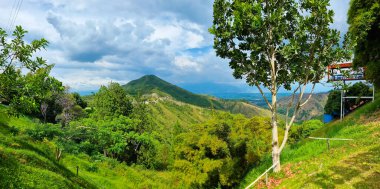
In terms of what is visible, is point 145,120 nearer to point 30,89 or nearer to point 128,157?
point 128,157

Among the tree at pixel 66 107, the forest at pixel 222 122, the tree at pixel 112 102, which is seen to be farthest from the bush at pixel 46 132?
the tree at pixel 112 102

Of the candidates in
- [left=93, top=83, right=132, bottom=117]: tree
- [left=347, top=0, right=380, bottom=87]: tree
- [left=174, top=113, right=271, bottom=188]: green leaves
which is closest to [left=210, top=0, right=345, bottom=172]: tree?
[left=347, top=0, right=380, bottom=87]: tree

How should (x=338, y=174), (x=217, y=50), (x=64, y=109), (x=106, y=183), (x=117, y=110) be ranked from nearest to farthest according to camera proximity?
(x=338, y=174) → (x=217, y=50) → (x=106, y=183) → (x=64, y=109) → (x=117, y=110)

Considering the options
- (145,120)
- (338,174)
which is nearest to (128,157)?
(145,120)

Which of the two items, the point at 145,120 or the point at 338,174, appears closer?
the point at 338,174

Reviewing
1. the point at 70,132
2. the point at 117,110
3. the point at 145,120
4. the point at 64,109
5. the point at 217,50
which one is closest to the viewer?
the point at 217,50

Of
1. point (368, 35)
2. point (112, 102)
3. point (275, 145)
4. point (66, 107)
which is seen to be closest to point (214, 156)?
point (275, 145)

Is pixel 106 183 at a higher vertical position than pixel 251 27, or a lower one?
lower

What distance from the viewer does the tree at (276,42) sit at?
772 inches

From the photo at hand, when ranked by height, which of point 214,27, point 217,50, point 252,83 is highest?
point 214,27

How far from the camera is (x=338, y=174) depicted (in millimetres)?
15766

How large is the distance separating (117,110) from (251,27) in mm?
57481

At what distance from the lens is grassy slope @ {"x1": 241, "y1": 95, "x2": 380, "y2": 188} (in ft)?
48.8

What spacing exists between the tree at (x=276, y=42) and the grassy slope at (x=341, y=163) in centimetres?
233
